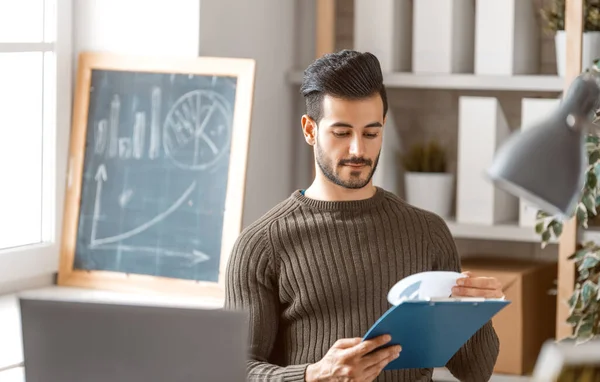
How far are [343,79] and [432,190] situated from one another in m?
1.29

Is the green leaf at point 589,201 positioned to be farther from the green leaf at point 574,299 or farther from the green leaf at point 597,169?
the green leaf at point 574,299

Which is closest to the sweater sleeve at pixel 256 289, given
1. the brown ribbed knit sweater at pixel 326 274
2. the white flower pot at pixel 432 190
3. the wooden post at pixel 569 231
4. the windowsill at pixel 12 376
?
the brown ribbed knit sweater at pixel 326 274

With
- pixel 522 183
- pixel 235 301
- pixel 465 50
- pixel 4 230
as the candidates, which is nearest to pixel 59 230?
pixel 4 230

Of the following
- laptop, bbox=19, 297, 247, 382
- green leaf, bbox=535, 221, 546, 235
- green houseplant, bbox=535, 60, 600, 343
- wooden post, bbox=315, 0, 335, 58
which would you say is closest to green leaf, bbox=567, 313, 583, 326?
green houseplant, bbox=535, 60, 600, 343

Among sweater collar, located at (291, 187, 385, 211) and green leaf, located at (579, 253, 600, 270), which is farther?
green leaf, located at (579, 253, 600, 270)

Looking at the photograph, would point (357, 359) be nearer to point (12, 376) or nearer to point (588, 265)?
point (12, 376)

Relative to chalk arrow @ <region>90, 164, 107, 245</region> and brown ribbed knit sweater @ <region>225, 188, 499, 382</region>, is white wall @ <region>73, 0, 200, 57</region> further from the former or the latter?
brown ribbed knit sweater @ <region>225, 188, 499, 382</region>

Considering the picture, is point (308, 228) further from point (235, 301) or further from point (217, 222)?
point (217, 222)

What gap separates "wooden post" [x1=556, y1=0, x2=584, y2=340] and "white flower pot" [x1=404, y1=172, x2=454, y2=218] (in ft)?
1.43

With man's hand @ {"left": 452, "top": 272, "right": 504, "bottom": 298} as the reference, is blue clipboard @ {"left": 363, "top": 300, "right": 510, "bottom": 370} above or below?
below

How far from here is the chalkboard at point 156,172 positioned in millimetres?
3010

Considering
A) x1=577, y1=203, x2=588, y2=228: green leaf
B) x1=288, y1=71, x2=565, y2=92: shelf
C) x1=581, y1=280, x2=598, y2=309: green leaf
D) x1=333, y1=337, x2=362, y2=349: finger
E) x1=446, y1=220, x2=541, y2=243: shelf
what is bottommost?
x1=333, y1=337, x2=362, y2=349: finger

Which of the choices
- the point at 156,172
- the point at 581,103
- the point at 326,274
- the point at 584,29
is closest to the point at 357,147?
the point at 326,274

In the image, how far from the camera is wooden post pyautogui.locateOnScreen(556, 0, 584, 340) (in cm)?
312
